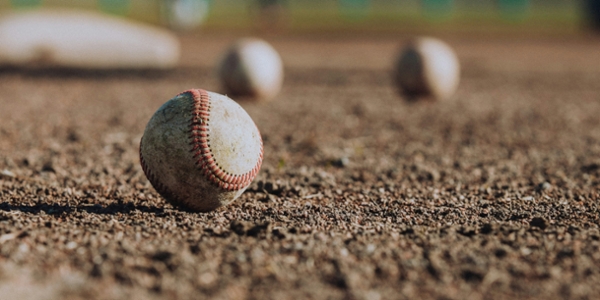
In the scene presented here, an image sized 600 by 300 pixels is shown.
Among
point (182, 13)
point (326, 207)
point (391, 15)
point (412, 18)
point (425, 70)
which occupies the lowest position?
point (412, 18)

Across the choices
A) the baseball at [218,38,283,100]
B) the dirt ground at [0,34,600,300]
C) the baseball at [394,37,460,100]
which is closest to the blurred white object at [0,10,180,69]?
the dirt ground at [0,34,600,300]

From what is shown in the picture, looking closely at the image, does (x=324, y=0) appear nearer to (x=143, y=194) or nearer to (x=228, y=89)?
(x=228, y=89)

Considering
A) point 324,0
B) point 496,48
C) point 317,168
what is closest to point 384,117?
point 317,168

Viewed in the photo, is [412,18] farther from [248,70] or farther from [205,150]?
[205,150]

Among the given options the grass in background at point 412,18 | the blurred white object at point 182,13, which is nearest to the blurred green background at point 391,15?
the grass in background at point 412,18

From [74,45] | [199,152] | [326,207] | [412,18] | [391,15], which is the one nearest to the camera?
[199,152]

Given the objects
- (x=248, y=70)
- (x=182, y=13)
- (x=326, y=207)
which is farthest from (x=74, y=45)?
(x=182, y=13)

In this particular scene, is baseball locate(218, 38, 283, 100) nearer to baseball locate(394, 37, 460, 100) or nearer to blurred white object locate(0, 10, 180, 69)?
baseball locate(394, 37, 460, 100)
